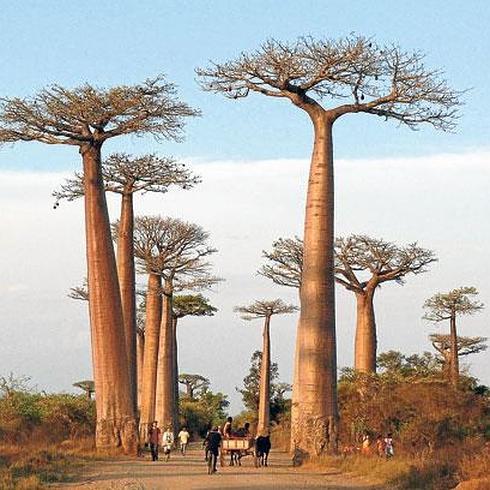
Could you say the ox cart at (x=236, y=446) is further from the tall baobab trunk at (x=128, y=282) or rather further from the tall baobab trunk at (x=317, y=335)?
the tall baobab trunk at (x=128, y=282)

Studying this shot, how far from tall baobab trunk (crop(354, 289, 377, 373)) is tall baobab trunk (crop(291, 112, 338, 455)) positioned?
484 inches

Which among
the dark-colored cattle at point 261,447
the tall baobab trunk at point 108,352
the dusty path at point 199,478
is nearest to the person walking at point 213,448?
the dusty path at point 199,478

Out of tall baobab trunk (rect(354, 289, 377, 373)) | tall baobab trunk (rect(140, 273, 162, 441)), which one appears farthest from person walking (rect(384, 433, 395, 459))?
tall baobab trunk (rect(140, 273, 162, 441))

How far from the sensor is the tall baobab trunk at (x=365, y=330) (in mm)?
31000

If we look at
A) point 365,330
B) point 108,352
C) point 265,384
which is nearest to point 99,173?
point 108,352

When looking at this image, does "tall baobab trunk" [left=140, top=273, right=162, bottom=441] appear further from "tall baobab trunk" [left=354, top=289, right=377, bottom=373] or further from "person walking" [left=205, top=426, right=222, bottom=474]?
"person walking" [left=205, top=426, right=222, bottom=474]

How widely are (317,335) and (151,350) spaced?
16.2 meters

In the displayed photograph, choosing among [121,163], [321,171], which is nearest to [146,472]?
[321,171]

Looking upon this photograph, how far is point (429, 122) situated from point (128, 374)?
7102 millimetres

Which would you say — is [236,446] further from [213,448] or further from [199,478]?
[199,478]

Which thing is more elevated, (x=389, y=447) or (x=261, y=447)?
(x=389, y=447)

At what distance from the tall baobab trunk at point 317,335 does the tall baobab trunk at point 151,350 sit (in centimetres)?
1393

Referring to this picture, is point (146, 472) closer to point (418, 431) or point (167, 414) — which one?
point (418, 431)

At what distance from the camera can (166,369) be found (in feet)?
115
